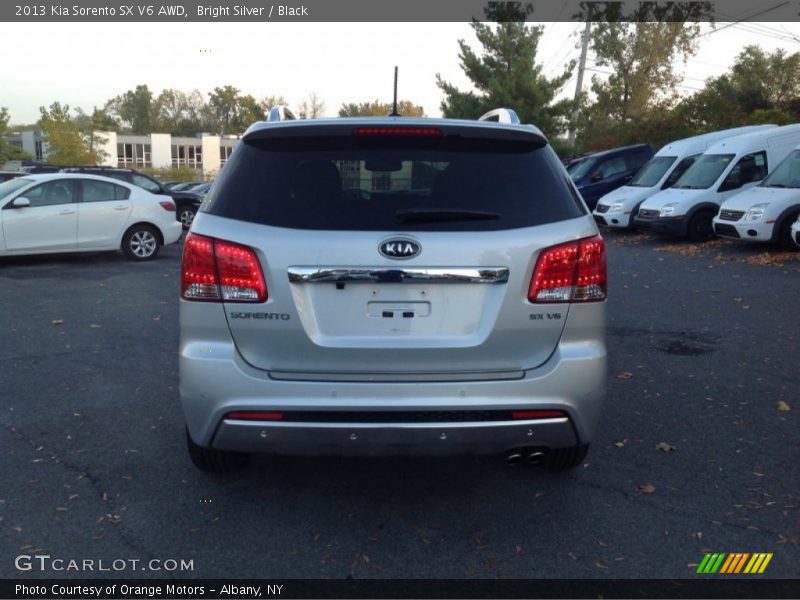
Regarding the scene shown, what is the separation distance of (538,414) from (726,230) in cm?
1344

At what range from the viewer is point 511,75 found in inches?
1471

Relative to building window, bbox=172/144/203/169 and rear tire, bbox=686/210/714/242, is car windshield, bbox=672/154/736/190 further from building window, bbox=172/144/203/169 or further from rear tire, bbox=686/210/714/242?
building window, bbox=172/144/203/169

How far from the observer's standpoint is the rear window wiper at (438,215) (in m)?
3.35

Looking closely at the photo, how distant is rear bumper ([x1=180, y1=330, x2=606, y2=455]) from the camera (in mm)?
3270

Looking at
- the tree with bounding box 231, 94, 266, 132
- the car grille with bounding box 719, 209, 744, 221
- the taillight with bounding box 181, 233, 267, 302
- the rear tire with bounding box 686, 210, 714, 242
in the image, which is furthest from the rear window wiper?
the tree with bounding box 231, 94, 266, 132

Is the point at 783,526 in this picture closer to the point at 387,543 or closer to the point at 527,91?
the point at 387,543

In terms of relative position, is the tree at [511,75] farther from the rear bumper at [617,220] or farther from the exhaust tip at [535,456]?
the exhaust tip at [535,456]

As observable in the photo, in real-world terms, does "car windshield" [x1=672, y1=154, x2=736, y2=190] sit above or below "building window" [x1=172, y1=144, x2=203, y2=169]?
above

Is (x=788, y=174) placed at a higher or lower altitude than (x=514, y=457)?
higher

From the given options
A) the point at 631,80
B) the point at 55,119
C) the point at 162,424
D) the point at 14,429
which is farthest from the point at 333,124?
the point at 55,119

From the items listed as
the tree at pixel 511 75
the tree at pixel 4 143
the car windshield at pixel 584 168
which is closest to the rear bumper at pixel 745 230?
the car windshield at pixel 584 168

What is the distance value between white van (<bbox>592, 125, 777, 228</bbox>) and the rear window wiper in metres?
17.6

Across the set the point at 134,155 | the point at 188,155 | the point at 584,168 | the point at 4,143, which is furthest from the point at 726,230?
the point at 188,155

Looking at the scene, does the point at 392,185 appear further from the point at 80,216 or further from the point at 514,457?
the point at 80,216
